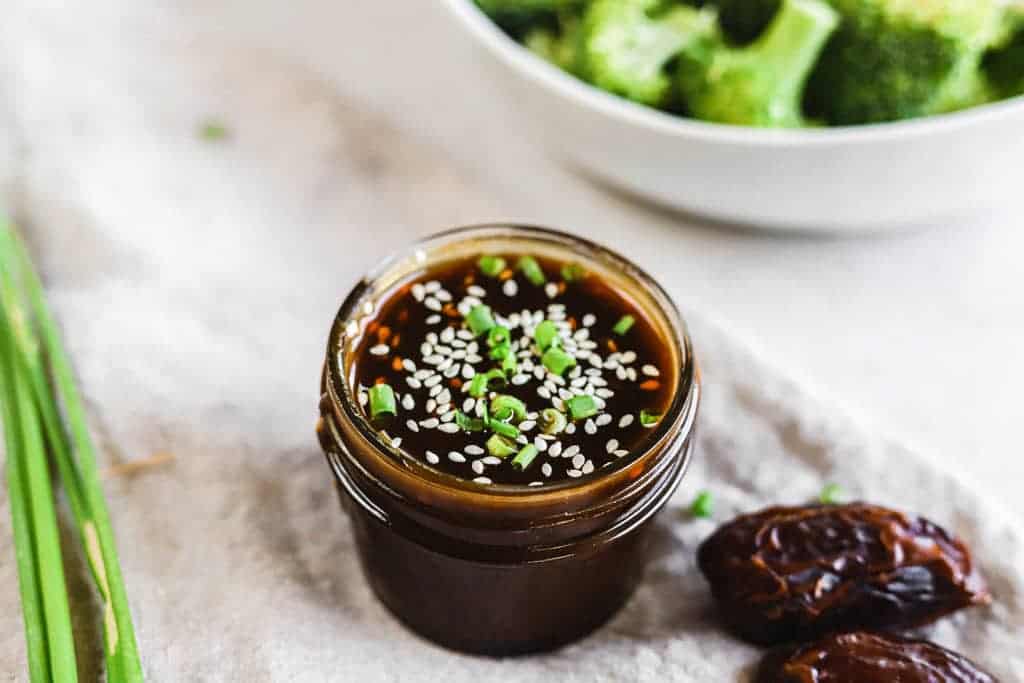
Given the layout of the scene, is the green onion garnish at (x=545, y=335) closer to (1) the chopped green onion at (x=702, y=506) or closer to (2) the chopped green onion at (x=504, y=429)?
(2) the chopped green onion at (x=504, y=429)

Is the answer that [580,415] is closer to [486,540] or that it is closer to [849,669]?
[486,540]

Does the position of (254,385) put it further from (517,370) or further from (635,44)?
(635,44)

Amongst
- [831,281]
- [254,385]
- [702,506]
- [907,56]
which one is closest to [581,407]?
Result: [702,506]

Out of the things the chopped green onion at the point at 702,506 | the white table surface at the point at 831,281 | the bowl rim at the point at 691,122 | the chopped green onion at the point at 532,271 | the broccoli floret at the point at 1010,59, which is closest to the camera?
the chopped green onion at the point at 532,271

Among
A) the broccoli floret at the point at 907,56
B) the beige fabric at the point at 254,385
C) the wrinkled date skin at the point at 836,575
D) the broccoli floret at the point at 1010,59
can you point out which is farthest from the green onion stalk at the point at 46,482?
the broccoli floret at the point at 1010,59

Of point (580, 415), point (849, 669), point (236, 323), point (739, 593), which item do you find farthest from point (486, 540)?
point (236, 323)
